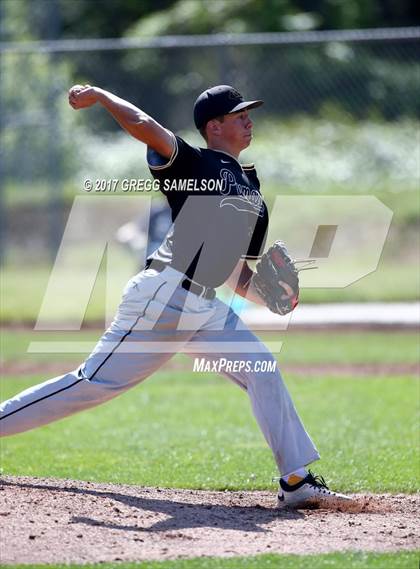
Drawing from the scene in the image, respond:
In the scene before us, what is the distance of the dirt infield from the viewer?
4.78 m

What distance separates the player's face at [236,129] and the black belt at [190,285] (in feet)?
2.56

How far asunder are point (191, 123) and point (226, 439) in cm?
1044

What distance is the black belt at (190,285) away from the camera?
580 cm

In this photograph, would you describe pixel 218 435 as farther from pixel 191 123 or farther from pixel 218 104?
pixel 191 123

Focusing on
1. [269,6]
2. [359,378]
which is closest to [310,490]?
[359,378]

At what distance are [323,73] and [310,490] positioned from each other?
1415cm

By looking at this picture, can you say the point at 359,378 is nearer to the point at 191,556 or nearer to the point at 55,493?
the point at 55,493

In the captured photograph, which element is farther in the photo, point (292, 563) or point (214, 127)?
→ point (214, 127)

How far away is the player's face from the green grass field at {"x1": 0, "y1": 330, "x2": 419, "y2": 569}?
204cm

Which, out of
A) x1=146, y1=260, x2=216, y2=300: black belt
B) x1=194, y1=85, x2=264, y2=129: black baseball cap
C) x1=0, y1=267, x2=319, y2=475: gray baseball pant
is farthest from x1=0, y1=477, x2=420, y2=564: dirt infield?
x1=194, y1=85, x2=264, y2=129: black baseball cap

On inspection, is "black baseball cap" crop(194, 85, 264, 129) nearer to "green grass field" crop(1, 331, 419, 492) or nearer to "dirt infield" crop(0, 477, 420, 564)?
"dirt infield" crop(0, 477, 420, 564)

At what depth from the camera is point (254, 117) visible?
18.3 metres
